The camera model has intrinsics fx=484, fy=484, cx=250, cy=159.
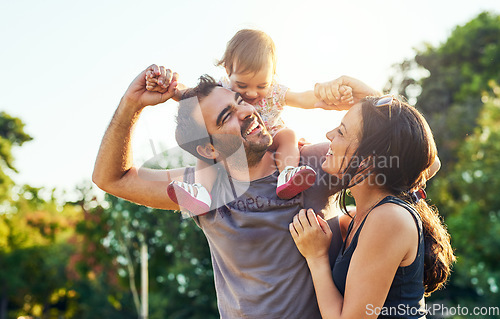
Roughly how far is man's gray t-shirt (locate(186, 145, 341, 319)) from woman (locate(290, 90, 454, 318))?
0.12 metres

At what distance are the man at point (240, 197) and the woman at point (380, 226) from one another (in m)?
0.15

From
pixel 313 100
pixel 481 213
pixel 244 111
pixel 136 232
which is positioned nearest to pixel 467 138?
pixel 481 213

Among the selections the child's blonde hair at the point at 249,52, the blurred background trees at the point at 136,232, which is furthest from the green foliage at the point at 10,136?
the child's blonde hair at the point at 249,52

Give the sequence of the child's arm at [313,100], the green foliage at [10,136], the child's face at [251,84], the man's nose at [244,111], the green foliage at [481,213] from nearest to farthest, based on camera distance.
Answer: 1. the child's arm at [313,100]
2. the man's nose at [244,111]
3. the child's face at [251,84]
4. the green foliage at [481,213]
5. the green foliage at [10,136]

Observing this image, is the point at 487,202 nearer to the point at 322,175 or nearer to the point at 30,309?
the point at 322,175

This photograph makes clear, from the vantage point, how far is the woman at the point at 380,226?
1.90 metres

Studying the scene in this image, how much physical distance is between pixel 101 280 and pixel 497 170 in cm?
2015

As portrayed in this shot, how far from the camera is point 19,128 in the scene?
31.2 metres

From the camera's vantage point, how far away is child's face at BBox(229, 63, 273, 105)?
2939mm

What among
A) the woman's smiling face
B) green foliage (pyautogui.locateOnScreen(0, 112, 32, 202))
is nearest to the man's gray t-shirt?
the woman's smiling face

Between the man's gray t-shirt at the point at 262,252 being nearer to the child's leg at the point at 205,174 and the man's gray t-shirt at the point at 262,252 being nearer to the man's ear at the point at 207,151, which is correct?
the child's leg at the point at 205,174

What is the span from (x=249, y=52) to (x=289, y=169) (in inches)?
38.9

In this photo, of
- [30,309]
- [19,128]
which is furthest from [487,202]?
[19,128]

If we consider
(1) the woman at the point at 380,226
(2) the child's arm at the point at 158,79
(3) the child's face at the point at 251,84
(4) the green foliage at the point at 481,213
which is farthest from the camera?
(4) the green foliage at the point at 481,213
